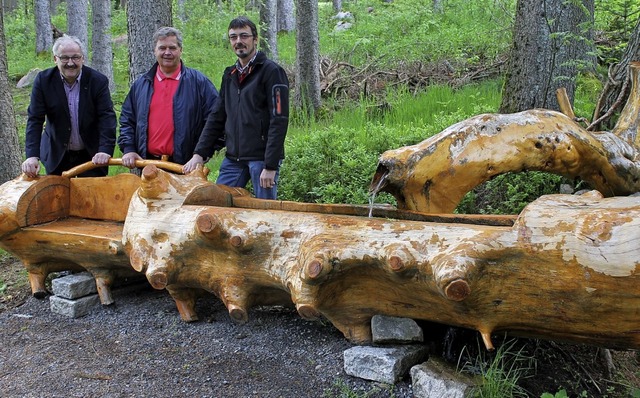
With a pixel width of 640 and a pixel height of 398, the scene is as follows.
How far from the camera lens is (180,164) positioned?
530cm

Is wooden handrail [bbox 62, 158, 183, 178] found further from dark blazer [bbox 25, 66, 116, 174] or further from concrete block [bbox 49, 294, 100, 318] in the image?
concrete block [bbox 49, 294, 100, 318]

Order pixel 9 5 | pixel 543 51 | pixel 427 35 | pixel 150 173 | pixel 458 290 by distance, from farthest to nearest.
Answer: pixel 9 5, pixel 427 35, pixel 543 51, pixel 150 173, pixel 458 290

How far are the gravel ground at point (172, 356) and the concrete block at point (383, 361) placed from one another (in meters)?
0.05

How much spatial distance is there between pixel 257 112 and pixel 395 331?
2238 millimetres

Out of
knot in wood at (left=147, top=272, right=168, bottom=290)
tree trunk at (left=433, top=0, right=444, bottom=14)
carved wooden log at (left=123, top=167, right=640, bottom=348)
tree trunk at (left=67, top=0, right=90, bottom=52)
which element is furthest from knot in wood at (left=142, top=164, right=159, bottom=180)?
tree trunk at (left=67, top=0, right=90, bottom=52)

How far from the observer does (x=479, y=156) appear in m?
4.06

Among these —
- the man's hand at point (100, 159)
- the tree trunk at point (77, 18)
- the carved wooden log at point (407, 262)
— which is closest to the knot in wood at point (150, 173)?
the carved wooden log at point (407, 262)

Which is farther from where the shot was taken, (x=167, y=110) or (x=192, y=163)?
(x=167, y=110)

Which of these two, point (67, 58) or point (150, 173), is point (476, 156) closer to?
point (150, 173)

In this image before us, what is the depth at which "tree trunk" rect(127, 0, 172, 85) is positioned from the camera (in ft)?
21.5

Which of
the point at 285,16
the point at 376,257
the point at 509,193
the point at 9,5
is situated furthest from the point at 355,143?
the point at 9,5

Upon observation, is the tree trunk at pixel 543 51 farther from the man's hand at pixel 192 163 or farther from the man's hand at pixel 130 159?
the man's hand at pixel 130 159

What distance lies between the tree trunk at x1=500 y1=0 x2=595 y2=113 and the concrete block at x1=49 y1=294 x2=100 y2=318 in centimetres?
464

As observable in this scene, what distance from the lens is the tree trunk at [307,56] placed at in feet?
31.7
